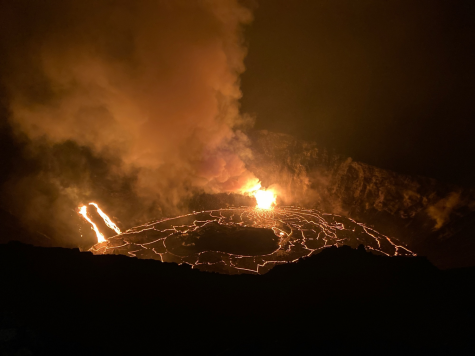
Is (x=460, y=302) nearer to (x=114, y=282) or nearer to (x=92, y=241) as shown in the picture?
(x=114, y=282)

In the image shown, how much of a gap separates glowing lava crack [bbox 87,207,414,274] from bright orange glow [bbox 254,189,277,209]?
6.68 feet

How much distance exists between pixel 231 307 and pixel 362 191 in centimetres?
1480

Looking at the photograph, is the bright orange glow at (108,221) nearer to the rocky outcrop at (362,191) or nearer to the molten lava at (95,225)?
the molten lava at (95,225)

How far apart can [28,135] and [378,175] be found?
20.2m

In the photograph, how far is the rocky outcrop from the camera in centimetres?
1217

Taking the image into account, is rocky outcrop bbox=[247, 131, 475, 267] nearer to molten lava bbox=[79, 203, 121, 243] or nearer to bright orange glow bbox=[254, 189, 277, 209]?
bright orange glow bbox=[254, 189, 277, 209]

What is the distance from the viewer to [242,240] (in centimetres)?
1289

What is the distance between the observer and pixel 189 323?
9.82ft

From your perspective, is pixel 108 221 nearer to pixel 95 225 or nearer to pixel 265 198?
pixel 95 225

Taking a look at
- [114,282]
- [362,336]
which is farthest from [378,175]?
[114,282]

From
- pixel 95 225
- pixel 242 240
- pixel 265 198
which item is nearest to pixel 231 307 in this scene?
pixel 242 240

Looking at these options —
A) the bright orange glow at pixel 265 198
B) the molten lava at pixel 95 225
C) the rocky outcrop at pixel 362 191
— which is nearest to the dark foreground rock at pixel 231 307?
the rocky outcrop at pixel 362 191

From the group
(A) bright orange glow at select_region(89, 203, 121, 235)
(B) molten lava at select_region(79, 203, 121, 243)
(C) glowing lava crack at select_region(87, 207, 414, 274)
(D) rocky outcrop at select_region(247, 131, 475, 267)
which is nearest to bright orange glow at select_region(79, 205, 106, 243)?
(B) molten lava at select_region(79, 203, 121, 243)

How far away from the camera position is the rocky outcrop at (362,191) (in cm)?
1217
